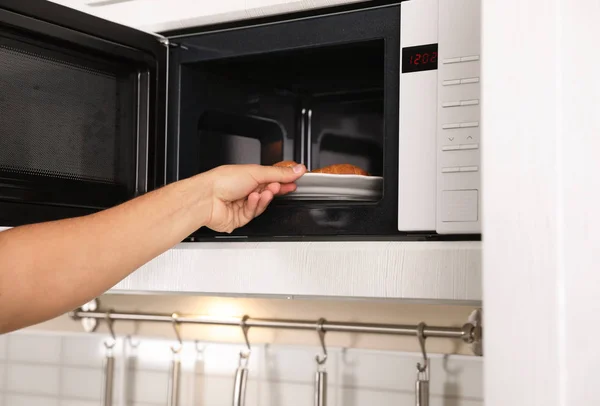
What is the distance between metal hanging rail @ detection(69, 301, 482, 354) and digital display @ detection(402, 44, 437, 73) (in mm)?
389

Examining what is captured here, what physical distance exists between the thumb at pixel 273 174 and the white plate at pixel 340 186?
16mm

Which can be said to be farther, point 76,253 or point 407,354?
point 407,354

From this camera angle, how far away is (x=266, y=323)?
55.4 inches

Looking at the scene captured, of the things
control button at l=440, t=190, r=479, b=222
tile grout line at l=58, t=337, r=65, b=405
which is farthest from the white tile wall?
control button at l=440, t=190, r=479, b=222

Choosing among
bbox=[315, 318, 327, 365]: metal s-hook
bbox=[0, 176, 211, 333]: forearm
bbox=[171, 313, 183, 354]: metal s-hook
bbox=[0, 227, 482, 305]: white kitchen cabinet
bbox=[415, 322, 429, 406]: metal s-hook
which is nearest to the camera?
bbox=[0, 176, 211, 333]: forearm

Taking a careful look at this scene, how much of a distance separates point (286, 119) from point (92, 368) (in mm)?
767

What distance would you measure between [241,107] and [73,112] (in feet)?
0.86

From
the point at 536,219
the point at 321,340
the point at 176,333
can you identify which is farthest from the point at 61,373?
the point at 536,219

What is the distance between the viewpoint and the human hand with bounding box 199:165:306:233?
3.04 ft

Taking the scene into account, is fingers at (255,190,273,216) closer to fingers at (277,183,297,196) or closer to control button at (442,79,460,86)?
fingers at (277,183,297,196)

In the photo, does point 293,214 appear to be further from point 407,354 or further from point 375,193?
point 407,354

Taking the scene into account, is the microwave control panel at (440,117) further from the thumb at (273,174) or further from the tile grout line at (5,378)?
the tile grout line at (5,378)

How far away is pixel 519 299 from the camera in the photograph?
1.96 ft

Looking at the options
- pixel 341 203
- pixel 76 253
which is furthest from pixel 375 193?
pixel 76 253
